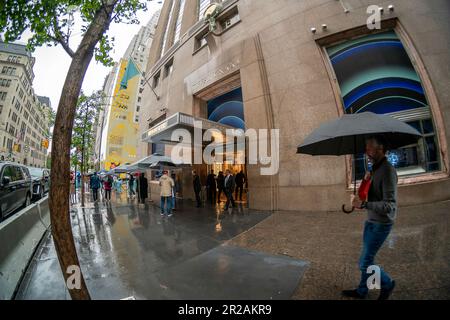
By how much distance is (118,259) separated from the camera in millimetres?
4566

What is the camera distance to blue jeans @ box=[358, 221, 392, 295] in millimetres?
2475

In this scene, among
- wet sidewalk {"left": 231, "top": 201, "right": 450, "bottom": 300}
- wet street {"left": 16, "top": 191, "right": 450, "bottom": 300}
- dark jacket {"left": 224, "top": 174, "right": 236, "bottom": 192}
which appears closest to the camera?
wet sidewalk {"left": 231, "top": 201, "right": 450, "bottom": 300}

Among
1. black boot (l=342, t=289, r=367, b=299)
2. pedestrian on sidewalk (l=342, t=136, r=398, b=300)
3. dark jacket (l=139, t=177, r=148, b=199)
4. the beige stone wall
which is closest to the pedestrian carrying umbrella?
pedestrian on sidewalk (l=342, t=136, r=398, b=300)

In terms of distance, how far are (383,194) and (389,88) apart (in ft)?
29.4

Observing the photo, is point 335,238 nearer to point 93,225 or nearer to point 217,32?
point 93,225

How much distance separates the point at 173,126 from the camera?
33.2 feet

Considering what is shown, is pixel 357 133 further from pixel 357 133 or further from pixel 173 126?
pixel 173 126

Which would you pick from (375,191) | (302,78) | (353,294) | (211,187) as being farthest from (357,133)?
(211,187)

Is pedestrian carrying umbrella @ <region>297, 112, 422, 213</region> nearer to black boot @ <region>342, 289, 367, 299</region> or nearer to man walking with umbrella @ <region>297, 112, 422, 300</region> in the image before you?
man walking with umbrella @ <region>297, 112, 422, 300</region>

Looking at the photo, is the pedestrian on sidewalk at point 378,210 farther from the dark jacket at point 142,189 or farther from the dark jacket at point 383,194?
the dark jacket at point 142,189

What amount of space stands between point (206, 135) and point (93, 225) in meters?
7.18

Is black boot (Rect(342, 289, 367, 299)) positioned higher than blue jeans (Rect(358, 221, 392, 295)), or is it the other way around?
blue jeans (Rect(358, 221, 392, 295))

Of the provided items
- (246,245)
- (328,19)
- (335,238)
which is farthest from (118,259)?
(328,19)

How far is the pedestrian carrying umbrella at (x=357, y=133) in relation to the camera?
258 centimetres
